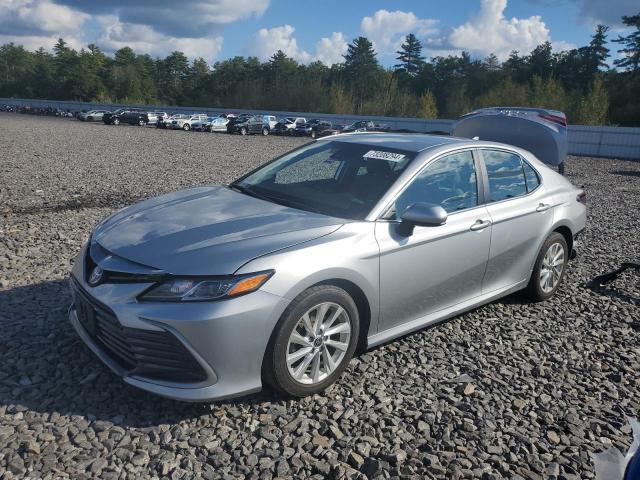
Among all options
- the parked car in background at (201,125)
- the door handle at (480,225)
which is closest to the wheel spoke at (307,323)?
the door handle at (480,225)

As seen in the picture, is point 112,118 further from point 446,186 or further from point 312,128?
point 446,186

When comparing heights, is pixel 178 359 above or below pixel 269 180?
below

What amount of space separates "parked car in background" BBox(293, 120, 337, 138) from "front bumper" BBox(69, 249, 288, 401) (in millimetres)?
37984

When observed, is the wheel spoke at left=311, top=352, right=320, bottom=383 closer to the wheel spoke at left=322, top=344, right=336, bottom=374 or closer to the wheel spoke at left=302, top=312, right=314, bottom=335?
the wheel spoke at left=322, top=344, right=336, bottom=374

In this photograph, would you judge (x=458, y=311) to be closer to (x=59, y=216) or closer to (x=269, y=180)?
(x=269, y=180)

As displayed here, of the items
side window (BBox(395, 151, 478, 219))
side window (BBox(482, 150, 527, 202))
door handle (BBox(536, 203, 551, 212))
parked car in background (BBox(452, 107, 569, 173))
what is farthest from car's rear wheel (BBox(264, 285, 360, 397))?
parked car in background (BBox(452, 107, 569, 173))

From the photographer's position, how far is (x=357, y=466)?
283 centimetres

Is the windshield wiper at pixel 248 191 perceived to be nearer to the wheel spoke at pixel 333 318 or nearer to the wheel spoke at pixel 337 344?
the wheel spoke at pixel 333 318

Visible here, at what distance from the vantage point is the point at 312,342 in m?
3.30

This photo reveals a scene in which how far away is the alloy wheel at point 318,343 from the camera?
324 cm

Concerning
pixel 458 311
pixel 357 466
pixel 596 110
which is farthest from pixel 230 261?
pixel 596 110

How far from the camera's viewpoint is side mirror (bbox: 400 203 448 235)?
351 cm

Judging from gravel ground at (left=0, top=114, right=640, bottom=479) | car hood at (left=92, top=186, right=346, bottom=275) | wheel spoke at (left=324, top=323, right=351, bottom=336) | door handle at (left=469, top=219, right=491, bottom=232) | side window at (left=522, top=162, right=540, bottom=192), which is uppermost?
side window at (left=522, top=162, right=540, bottom=192)

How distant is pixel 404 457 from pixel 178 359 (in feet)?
4.37
